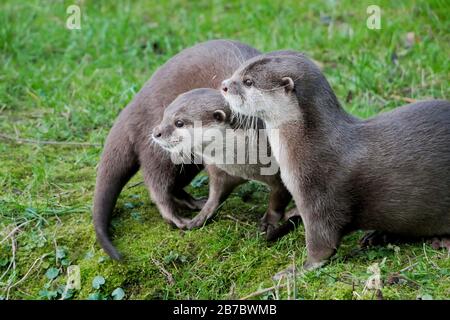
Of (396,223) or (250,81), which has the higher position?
(250,81)

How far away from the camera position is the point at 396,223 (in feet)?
9.93

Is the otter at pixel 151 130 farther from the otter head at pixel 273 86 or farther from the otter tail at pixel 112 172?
the otter head at pixel 273 86

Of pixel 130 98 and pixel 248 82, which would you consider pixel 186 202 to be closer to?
pixel 248 82

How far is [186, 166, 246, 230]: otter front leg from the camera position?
3.48m

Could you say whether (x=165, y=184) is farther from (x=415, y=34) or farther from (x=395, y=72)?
(x=415, y=34)

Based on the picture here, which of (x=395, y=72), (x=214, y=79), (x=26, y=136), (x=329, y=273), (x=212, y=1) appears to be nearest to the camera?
(x=329, y=273)

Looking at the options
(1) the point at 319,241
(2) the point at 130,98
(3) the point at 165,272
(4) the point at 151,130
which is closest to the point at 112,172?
(4) the point at 151,130

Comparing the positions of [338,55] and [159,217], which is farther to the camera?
[338,55]

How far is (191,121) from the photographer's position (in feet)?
10.9

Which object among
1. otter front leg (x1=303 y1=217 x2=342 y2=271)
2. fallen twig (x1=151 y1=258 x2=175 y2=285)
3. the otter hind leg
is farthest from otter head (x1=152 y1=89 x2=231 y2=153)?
the otter hind leg
